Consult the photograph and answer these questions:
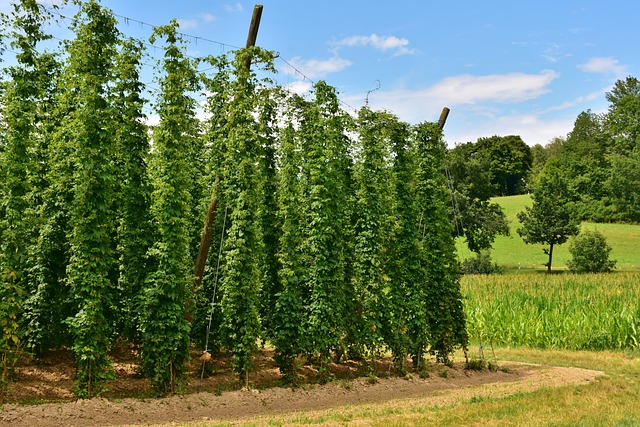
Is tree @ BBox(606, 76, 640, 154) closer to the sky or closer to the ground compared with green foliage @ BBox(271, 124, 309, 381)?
closer to the sky

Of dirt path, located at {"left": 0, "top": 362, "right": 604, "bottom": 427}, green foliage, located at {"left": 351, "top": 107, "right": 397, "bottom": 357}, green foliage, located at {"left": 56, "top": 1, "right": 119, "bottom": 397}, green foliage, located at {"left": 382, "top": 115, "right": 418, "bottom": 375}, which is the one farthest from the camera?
green foliage, located at {"left": 382, "top": 115, "right": 418, "bottom": 375}

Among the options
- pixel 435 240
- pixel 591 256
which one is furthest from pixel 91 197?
pixel 591 256

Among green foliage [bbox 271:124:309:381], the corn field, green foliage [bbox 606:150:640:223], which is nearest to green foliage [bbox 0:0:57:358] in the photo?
green foliage [bbox 271:124:309:381]

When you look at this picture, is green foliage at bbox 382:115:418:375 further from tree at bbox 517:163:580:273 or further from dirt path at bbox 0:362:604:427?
tree at bbox 517:163:580:273

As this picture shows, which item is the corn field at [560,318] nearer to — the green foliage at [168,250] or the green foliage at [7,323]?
the green foliage at [168,250]

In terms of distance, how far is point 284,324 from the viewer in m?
11.0

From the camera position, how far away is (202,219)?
1305 cm

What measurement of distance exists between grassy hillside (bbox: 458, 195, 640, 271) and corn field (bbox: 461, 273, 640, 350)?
23.0 meters

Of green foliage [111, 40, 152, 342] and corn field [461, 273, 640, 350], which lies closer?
green foliage [111, 40, 152, 342]

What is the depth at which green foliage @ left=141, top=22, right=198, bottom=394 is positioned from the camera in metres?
9.61

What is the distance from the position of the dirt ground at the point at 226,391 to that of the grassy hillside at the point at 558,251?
105 feet

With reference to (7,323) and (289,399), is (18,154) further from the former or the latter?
(289,399)

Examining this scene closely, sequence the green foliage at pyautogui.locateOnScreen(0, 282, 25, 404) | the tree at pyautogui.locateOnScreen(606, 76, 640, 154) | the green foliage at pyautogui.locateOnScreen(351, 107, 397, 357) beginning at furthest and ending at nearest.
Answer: the tree at pyautogui.locateOnScreen(606, 76, 640, 154), the green foliage at pyautogui.locateOnScreen(351, 107, 397, 357), the green foliage at pyautogui.locateOnScreen(0, 282, 25, 404)

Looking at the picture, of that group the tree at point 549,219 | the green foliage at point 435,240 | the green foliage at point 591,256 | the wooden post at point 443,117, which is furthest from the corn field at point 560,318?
the tree at point 549,219
